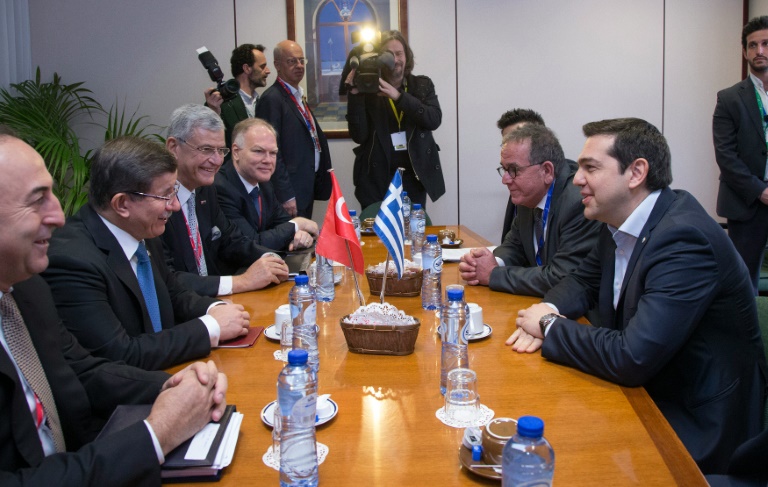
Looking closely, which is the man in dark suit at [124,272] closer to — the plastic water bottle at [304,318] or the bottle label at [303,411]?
the plastic water bottle at [304,318]

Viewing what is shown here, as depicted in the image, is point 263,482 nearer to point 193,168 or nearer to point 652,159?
point 652,159

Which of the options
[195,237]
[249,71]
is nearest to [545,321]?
[195,237]

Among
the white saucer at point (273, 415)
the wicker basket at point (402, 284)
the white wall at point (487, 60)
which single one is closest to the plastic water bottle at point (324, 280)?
the wicker basket at point (402, 284)

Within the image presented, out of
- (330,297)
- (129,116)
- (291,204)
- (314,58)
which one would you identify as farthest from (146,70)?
(330,297)

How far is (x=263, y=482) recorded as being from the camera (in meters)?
1.19

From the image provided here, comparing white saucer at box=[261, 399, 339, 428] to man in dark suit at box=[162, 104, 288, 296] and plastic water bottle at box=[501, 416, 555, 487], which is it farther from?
man in dark suit at box=[162, 104, 288, 296]

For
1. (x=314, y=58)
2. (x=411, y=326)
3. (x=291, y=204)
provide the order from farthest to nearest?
(x=314, y=58) < (x=291, y=204) < (x=411, y=326)

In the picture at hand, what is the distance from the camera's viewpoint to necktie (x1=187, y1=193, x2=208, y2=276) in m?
2.89

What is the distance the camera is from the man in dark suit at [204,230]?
2.63m

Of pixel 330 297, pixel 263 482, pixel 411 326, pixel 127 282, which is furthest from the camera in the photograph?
pixel 330 297

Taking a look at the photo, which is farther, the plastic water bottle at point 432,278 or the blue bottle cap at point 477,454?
the plastic water bottle at point 432,278

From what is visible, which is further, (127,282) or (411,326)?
(127,282)

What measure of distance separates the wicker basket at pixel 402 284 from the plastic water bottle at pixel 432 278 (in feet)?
0.40

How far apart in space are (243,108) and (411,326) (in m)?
3.26
